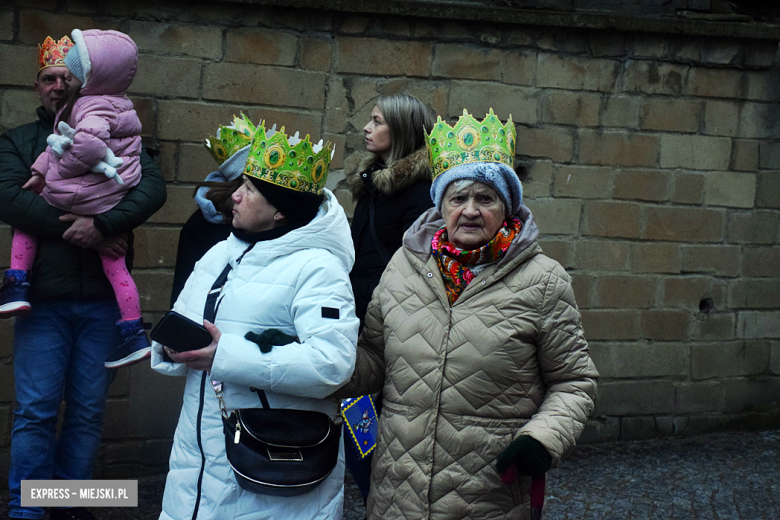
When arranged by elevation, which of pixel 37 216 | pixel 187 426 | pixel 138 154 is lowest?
pixel 187 426

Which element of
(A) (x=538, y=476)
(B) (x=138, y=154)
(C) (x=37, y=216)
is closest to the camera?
(A) (x=538, y=476)

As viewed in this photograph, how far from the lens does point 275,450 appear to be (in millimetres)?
2338

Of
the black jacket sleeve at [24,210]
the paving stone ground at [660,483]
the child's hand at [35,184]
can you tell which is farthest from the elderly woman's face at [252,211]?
the paving stone ground at [660,483]

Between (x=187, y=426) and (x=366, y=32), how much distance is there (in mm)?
→ 3079

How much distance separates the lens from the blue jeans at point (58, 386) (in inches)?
141

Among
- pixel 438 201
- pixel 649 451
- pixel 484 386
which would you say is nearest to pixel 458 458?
pixel 484 386

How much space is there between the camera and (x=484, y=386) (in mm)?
2316

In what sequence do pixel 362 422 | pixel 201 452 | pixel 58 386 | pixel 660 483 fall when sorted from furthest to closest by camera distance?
pixel 660 483, pixel 58 386, pixel 362 422, pixel 201 452

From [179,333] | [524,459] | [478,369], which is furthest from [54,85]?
[524,459]

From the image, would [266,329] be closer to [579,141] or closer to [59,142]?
[59,142]

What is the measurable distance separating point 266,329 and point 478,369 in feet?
2.04

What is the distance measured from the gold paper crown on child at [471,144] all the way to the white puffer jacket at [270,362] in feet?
1.36

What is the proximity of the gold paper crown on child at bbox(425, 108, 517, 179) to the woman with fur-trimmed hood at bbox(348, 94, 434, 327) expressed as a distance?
83 cm

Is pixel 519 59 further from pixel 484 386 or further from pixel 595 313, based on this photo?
pixel 484 386
